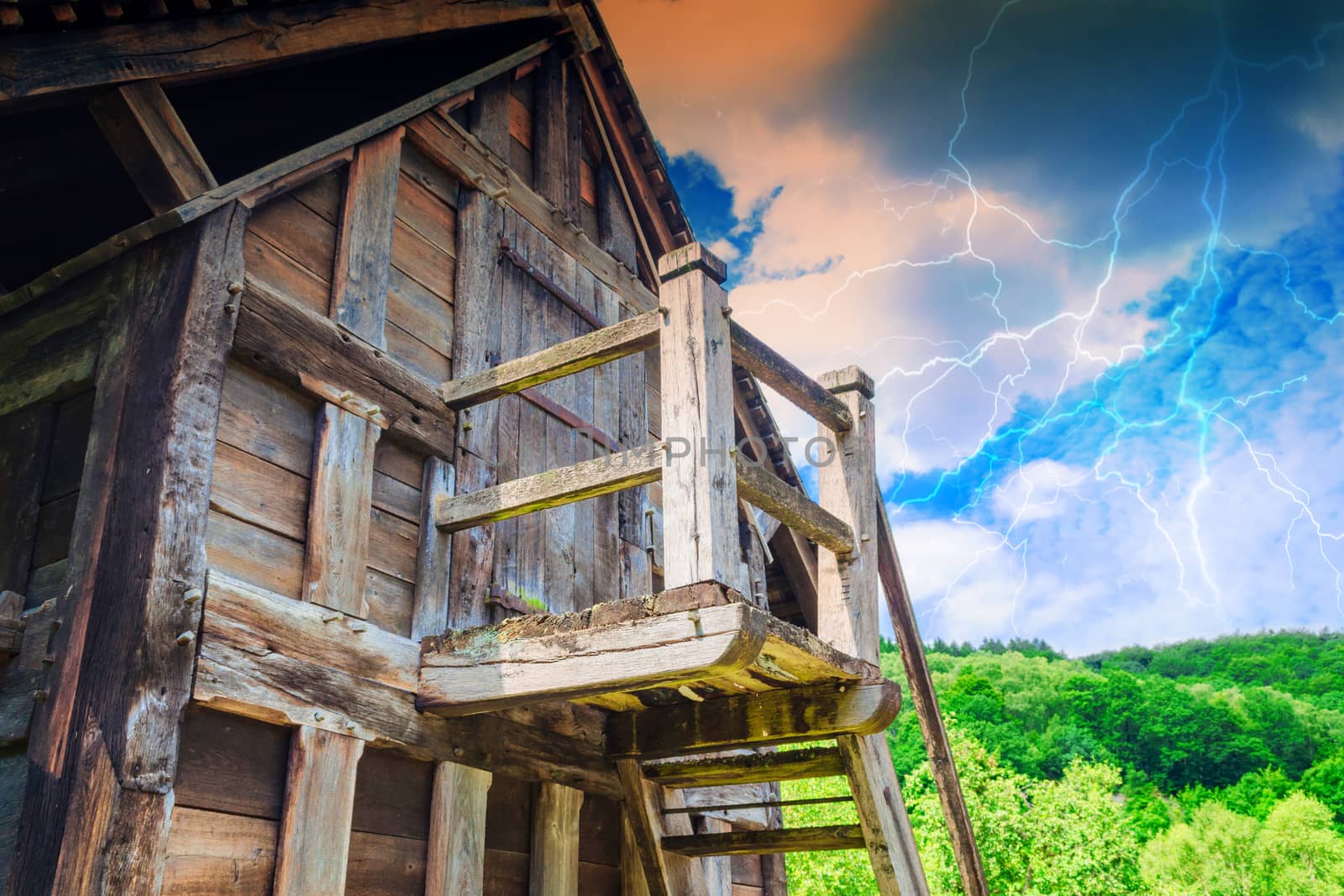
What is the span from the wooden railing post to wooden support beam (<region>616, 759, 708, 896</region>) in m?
1.31

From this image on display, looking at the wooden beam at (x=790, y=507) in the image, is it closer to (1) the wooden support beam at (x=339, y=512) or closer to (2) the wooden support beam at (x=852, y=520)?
(2) the wooden support beam at (x=852, y=520)

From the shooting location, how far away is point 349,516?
4145mm

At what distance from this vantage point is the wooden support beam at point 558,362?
4.14 metres

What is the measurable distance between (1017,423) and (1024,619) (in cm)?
3231

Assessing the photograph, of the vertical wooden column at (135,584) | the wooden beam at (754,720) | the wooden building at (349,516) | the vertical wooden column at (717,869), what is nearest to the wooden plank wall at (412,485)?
the wooden building at (349,516)

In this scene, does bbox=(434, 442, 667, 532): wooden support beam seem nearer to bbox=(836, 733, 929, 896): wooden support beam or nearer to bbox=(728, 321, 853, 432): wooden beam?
bbox=(728, 321, 853, 432): wooden beam

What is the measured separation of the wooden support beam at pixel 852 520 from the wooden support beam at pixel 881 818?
48 cm

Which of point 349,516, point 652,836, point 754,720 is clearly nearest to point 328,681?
point 349,516

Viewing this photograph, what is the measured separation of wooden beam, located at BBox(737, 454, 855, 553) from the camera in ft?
13.1

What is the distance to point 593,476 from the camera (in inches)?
158

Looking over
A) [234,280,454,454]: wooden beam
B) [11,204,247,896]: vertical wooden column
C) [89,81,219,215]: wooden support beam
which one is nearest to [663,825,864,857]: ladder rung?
[234,280,454,454]: wooden beam

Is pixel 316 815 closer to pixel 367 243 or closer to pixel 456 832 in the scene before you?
pixel 456 832

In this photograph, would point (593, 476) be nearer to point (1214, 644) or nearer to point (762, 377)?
point (762, 377)

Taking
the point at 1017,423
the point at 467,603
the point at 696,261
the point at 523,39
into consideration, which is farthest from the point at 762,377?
the point at 1017,423
